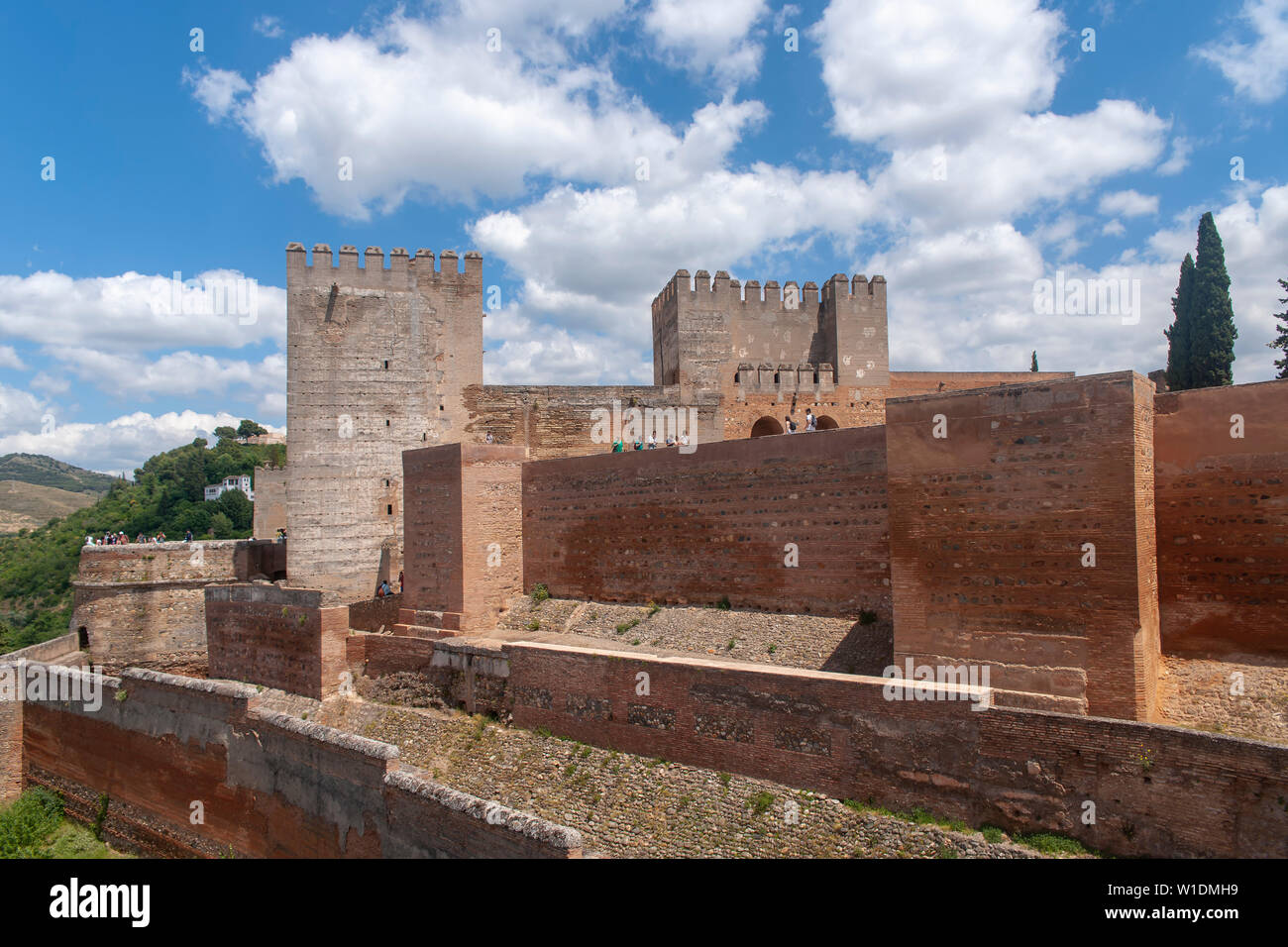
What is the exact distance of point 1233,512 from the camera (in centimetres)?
756

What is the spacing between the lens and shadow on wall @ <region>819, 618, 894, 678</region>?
9141 millimetres

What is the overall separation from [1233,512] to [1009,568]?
2235 millimetres

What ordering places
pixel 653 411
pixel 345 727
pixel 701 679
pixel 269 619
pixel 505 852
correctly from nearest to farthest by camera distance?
pixel 505 852
pixel 701 679
pixel 345 727
pixel 269 619
pixel 653 411

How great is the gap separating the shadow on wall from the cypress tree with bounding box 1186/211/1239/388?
14.9 m

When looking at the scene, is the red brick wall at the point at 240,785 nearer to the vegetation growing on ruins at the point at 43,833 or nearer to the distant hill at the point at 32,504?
the vegetation growing on ruins at the point at 43,833

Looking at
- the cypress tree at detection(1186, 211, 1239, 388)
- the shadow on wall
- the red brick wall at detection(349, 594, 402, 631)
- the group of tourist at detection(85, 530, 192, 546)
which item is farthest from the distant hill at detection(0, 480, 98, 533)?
the cypress tree at detection(1186, 211, 1239, 388)

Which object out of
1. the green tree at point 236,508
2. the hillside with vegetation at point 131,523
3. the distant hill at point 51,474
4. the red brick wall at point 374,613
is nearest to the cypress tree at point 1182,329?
the red brick wall at point 374,613

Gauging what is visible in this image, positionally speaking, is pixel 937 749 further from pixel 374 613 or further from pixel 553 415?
pixel 553 415

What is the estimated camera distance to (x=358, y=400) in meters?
17.2

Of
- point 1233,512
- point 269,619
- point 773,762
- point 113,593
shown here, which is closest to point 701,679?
point 773,762

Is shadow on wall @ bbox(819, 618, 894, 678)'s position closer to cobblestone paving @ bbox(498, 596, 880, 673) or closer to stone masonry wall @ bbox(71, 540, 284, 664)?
cobblestone paving @ bbox(498, 596, 880, 673)

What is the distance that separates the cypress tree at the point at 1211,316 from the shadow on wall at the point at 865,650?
48.8 ft

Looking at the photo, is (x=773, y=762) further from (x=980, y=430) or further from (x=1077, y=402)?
(x=1077, y=402)
